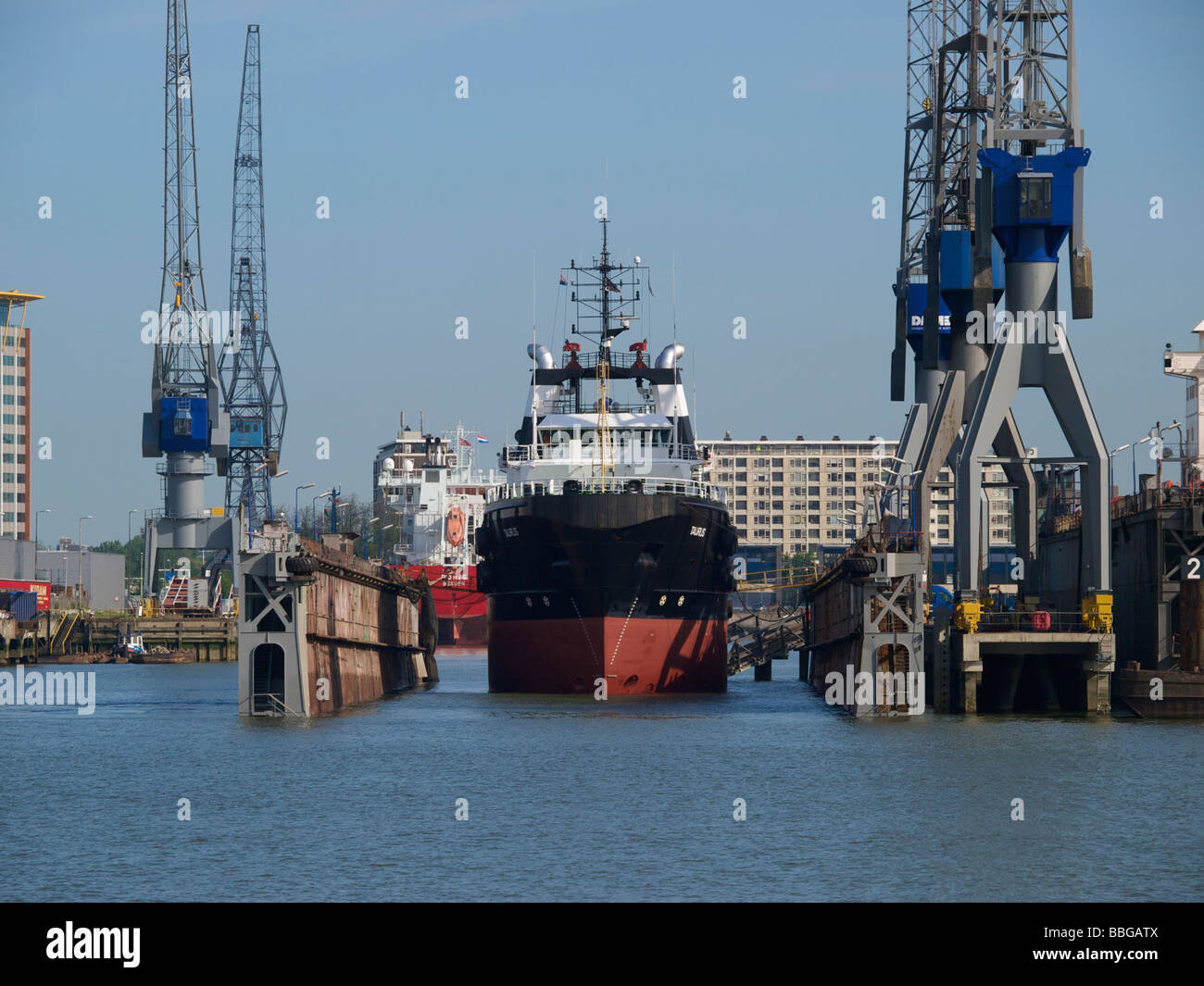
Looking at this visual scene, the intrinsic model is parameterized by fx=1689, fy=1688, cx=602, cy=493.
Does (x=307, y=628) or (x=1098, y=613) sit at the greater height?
(x=1098, y=613)

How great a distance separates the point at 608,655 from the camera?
201 ft

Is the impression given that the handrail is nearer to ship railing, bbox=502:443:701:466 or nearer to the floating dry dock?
the floating dry dock

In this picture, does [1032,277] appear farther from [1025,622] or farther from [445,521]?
[445,521]

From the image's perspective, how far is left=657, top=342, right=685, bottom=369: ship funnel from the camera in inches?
3044

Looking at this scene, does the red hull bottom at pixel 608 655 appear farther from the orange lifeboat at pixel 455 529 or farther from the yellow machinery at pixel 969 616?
the orange lifeboat at pixel 455 529

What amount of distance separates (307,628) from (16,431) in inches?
5295

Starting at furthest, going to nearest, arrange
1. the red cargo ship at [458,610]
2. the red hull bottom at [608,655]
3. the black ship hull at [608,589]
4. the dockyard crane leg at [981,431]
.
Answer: the red cargo ship at [458,610]
the red hull bottom at [608,655]
the black ship hull at [608,589]
the dockyard crane leg at [981,431]

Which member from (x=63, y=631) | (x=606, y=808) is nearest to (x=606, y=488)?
(x=606, y=808)

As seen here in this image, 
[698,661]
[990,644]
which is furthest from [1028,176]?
[698,661]

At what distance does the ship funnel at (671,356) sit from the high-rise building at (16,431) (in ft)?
377

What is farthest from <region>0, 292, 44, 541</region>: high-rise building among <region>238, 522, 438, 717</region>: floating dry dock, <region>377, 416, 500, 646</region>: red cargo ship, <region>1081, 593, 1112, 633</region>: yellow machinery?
<region>1081, 593, 1112, 633</region>: yellow machinery

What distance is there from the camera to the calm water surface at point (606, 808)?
29.6 m

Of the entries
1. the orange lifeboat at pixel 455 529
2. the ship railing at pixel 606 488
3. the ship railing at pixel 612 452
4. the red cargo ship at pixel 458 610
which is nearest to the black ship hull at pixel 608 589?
the ship railing at pixel 606 488
